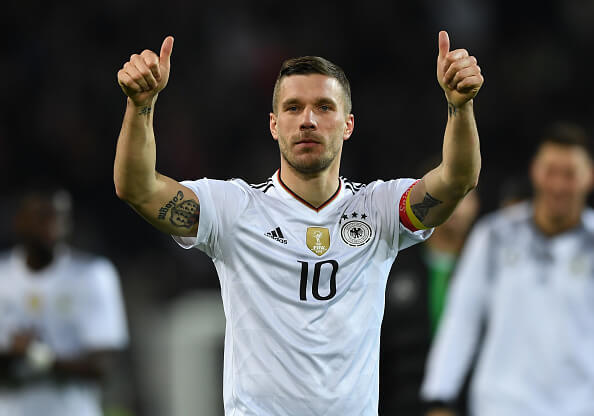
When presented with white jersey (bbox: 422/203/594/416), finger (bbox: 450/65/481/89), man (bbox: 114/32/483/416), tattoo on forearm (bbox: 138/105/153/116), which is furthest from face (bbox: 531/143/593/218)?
tattoo on forearm (bbox: 138/105/153/116)

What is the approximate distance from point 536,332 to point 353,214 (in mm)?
2525

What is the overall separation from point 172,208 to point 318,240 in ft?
1.85

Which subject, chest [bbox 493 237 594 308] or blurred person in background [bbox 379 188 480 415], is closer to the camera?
chest [bbox 493 237 594 308]

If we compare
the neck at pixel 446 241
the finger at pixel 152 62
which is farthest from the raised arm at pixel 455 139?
the neck at pixel 446 241

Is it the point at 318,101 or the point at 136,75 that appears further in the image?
the point at 318,101

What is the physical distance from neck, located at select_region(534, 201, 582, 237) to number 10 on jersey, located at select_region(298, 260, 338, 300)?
111 inches

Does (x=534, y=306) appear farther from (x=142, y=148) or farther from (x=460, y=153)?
(x=142, y=148)

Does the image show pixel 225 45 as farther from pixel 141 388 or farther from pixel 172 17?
pixel 141 388

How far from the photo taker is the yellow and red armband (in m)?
3.62

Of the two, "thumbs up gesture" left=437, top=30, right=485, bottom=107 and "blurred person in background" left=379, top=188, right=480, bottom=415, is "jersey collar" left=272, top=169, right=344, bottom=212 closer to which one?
"thumbs up gesture" left=437, top=30, right=485, bottom=107

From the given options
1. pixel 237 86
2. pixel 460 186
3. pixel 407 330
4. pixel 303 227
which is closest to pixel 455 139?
pixel 460 186

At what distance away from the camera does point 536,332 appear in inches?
227

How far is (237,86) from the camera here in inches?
507

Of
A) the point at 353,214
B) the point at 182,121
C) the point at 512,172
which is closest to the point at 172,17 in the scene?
the point at 182,121
